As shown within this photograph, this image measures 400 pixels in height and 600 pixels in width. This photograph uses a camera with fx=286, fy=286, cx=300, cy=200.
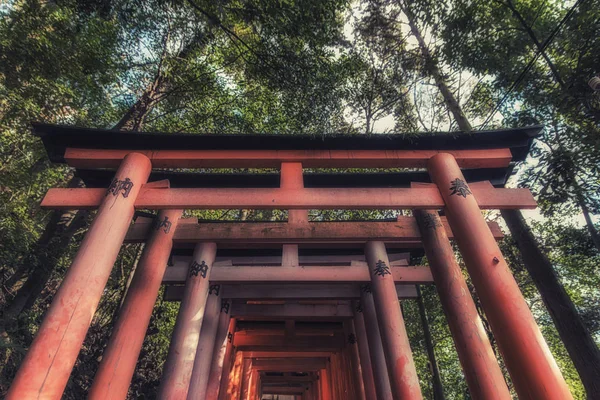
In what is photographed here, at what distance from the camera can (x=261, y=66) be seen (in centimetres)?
471

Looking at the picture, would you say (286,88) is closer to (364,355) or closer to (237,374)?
(364,355)

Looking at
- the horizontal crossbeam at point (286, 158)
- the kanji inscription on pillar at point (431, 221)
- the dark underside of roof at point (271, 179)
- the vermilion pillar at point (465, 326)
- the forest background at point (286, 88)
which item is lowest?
the vermilion pillar at point (465, 326)

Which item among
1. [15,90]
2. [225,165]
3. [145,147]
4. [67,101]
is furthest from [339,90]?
[15,90]

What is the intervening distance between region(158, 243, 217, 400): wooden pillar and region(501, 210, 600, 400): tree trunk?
587 cm

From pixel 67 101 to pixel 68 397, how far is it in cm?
696

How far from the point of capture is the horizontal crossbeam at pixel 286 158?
4.06 meters

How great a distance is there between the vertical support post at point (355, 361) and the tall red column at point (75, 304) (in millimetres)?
5756

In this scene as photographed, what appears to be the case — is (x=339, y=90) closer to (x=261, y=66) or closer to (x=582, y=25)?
(x=261, y=66)

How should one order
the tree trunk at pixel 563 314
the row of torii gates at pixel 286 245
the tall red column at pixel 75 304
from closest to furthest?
the tall red column at pixel 75 304 < the row of torii gates at pixel 286 245 < the tree trunk at pixel 563 314

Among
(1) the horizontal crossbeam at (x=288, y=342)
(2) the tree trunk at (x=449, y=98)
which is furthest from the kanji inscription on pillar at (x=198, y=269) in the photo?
(2) the tree trunk at (x=449, y=98)

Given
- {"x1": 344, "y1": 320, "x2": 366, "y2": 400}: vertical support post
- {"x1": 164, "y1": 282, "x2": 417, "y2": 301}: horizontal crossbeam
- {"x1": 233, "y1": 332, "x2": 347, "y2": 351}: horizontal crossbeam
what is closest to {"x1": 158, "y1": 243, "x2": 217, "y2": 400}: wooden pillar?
{"x1": 164, "y1": 282, "x2": 417, "y2": 301}: horizontal crossbeam

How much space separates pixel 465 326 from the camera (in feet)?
11.1

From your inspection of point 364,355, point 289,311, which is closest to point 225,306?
point 289,311

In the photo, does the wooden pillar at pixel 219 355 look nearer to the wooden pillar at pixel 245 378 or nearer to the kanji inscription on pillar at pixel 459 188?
the wooden pillar at pixel 245 378
